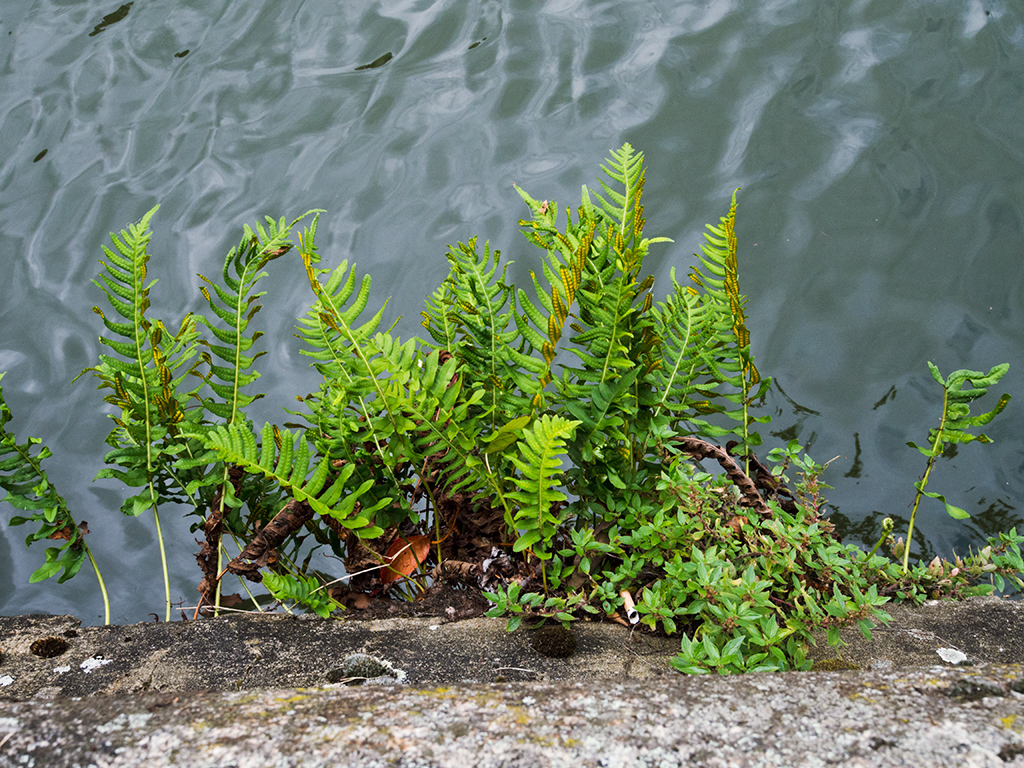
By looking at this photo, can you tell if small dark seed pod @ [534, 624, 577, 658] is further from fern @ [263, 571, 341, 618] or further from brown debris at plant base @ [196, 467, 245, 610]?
brown debris at plant base @ [196, 467, 245, 610]

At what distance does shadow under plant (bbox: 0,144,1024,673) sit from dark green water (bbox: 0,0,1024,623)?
1233 mm

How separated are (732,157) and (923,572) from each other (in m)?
2.72

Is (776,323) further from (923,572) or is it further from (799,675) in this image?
(799,675)

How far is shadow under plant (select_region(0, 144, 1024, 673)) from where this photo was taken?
221 cm

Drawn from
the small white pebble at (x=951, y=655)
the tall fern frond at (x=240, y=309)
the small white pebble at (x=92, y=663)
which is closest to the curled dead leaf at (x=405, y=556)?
the tall fern frond at (x=240, y=309)

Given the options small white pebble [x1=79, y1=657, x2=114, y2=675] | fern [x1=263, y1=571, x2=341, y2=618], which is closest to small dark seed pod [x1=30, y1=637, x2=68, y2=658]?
small white pebble [x1=79, y1=657, x2=114, y2=675]

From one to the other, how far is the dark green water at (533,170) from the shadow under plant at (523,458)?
123 centimetres

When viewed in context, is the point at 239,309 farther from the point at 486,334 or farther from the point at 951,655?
the point at 951,655

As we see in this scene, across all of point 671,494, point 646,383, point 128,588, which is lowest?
point 128,588

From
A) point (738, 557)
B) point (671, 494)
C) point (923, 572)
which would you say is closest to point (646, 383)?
point (671, 494)

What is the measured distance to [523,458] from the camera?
255 cm

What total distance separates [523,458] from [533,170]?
2570mm

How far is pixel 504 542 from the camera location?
2.67 meters

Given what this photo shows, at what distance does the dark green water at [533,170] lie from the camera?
3793 mm
